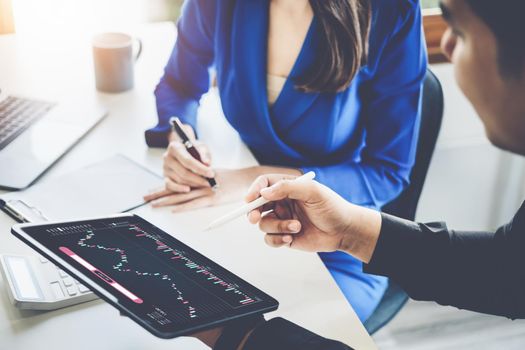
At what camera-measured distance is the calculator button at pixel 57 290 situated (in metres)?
0.99

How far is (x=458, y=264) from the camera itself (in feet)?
3.72

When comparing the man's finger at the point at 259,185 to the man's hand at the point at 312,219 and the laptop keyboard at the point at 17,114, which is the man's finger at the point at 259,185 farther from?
the laptop keyboard at the point at 17,114

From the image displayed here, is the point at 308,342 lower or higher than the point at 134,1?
lower

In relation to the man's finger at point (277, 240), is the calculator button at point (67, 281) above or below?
below

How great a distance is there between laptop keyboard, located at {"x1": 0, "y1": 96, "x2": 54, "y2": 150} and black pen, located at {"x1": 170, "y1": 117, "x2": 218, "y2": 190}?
32cm

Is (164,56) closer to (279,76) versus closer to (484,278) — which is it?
(279,76)

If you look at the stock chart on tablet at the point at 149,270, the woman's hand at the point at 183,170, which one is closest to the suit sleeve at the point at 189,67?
the woman's hand at the point at 183,170

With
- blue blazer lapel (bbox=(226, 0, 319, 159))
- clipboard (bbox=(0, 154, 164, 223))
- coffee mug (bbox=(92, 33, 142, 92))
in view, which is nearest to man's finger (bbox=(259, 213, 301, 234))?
clipboard (bbox=(0, 154, 164, 223))

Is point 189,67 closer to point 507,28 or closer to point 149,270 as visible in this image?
point 149,270

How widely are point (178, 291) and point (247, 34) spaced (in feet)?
2.30

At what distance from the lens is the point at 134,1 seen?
1980mm

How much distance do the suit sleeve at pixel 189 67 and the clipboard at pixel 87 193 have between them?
16 centimetres

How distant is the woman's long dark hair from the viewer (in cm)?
137

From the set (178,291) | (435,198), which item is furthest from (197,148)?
(435,198)
